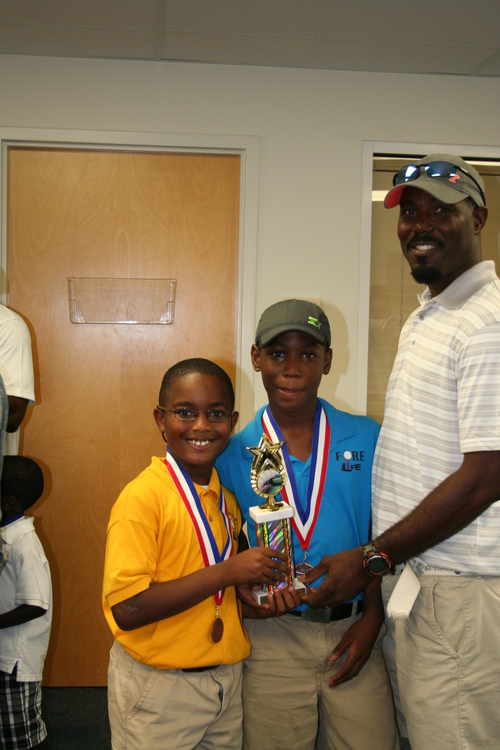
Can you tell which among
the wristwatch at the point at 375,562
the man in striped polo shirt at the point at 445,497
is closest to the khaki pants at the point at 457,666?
the man in striped polo shirt at the point at 445,497

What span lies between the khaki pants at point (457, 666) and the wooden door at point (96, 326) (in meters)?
2.02

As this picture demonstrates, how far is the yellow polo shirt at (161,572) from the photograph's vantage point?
137cm

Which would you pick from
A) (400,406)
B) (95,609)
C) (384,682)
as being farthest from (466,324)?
(95,609)

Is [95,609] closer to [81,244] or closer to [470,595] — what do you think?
[81,244]

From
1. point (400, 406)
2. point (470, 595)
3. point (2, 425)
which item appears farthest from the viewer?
point (400, 406)

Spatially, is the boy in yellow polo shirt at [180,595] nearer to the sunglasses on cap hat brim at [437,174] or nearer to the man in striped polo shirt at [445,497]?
the man in striped polo shirt at [445,497]

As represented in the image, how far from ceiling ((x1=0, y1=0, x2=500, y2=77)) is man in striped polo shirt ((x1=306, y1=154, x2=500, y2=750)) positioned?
1546 millimetres

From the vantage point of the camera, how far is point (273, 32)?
2.80 m

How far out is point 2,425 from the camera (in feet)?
4.08

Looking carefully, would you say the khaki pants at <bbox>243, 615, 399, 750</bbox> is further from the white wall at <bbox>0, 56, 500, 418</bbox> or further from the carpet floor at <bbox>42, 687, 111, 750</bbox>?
the white wall at <bbox>0, 56, 500, 418</bbox>

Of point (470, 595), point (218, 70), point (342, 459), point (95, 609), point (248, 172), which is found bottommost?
point (95, 609)

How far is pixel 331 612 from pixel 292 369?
639 mm

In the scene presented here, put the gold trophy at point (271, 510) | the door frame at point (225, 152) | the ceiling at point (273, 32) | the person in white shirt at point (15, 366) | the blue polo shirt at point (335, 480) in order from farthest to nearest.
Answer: the door frame at point (225, 152) → the ceiling at point (273, 32) → the person in white shirt at point (15, 366) → the blue polo shirt at point (335, 480) → the gold trophy at point (271, 510)

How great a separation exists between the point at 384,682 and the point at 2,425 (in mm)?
1179
